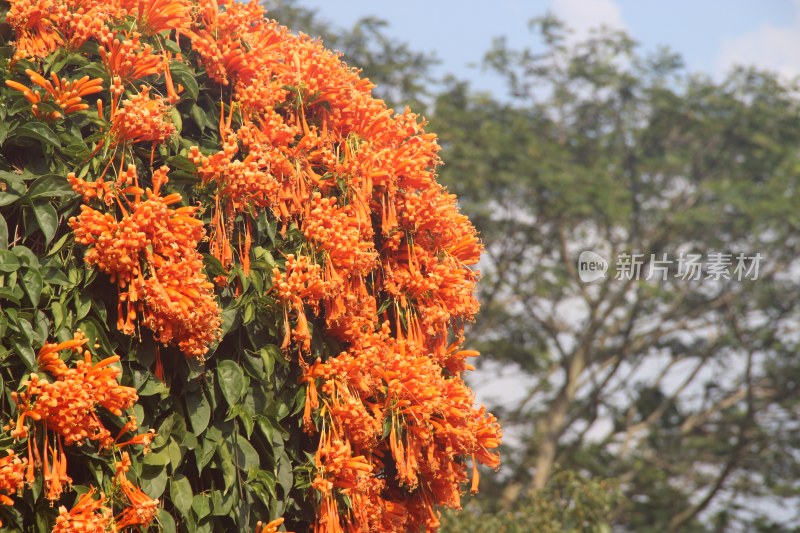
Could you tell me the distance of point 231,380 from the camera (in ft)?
9.00

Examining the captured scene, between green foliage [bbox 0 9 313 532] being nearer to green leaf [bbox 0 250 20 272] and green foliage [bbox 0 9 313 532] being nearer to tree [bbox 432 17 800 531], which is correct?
green leaf [bbox 0 250 20 272]

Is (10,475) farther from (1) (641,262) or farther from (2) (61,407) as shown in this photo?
(1) (641,262)

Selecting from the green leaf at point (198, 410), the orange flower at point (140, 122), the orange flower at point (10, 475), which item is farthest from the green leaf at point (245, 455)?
the orange flower at point (140, 122)

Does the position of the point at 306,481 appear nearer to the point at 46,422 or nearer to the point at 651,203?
the point at 46,422

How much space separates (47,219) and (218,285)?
501 millimetres

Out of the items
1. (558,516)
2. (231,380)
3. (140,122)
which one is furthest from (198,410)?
(558,516)

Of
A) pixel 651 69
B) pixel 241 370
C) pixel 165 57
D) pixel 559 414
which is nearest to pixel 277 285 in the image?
pixel 241 370

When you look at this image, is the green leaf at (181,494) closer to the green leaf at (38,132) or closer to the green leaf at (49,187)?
the green leaf at (49,187)

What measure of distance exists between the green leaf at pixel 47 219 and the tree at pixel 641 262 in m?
10.8

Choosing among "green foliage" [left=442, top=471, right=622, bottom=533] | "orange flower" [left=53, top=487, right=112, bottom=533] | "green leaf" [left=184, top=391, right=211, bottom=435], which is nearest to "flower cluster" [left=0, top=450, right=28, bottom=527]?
"orange flower" [left=53, top=487, right=112, bottom=533]

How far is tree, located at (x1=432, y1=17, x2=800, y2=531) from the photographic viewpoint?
529 inches

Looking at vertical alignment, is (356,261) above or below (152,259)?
above

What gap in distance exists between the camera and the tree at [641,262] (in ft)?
44.1

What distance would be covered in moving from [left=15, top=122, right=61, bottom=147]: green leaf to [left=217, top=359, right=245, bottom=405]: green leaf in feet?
2.38
